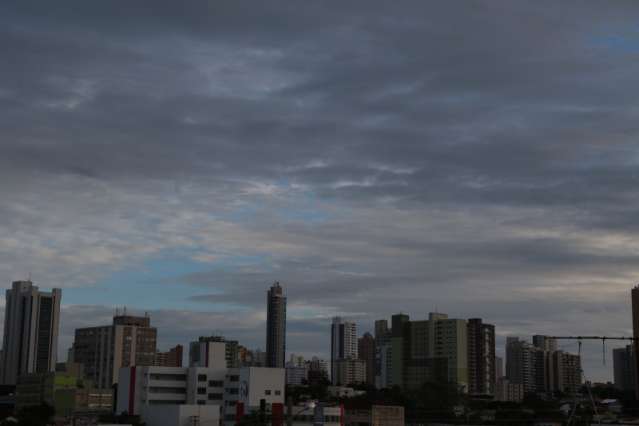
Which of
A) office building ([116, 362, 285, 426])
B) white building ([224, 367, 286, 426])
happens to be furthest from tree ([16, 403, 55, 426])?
white building ([224, 367, 286, 426])

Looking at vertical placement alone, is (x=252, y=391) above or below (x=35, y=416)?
above

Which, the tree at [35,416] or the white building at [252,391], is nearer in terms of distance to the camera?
the tree at [35,416]

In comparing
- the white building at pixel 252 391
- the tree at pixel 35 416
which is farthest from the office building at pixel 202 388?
the tree at pixel 35 416

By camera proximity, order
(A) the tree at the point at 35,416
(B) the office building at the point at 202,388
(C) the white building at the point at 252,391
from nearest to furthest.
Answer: (A) the tree at the point at 35,416 → (C) the white building at the point at 252,391 → (B) the office building at the point at 202,388

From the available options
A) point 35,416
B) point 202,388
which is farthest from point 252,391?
point 35,416

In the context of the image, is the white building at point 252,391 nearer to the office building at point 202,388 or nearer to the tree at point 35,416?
the office building at point 202,388

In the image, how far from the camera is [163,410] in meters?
150

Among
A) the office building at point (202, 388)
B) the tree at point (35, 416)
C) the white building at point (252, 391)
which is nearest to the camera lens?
the tree at point (35, 416)

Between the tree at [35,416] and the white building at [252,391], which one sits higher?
the white building at [252,391]

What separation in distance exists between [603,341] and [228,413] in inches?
2781

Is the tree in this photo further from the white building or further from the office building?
the white building

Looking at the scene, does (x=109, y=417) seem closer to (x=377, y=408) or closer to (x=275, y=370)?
(x=275, y=370)

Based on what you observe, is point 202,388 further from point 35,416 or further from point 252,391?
point 35,416


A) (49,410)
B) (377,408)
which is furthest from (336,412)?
(49,410)
